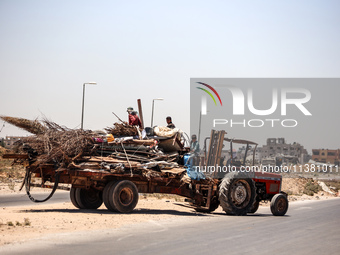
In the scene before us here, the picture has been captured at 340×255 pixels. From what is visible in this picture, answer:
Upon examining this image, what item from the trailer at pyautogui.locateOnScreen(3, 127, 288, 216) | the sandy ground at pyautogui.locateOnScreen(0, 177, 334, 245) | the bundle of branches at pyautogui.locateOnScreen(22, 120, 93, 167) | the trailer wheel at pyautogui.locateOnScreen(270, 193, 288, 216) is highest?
the bundle of branches at pyautogui.locateOnScreen(22, 120, 93, 167)

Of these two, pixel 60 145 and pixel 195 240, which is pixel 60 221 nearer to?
pixel 60 145

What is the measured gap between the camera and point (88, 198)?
19094 mm

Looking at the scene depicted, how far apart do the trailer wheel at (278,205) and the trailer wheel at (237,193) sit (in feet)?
2.52

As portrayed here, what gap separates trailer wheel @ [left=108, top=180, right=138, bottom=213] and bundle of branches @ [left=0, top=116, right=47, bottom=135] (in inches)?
123

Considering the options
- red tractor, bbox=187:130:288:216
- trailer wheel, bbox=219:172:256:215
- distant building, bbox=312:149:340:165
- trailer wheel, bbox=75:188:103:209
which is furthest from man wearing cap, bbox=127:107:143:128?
distant building, bbox=312:149:340:165

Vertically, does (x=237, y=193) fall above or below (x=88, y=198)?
above

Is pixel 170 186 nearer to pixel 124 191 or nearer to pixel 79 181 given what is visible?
pixel 124 191

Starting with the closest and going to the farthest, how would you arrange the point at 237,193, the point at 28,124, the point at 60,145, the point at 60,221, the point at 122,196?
the point at 60,221 → the point at 60,145 → the point at 122,196 → the point at 28,124 → the point at 237,193

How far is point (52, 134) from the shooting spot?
17.0m

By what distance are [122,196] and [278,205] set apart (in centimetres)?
635

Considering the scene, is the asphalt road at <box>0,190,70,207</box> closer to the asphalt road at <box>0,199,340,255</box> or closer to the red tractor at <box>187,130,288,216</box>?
the red tractor at <box>187,130,288,216</box>

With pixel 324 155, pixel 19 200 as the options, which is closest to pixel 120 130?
pixel 19 200

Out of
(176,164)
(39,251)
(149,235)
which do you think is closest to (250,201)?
(176,164)

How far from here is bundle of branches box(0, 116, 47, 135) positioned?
17.5m
